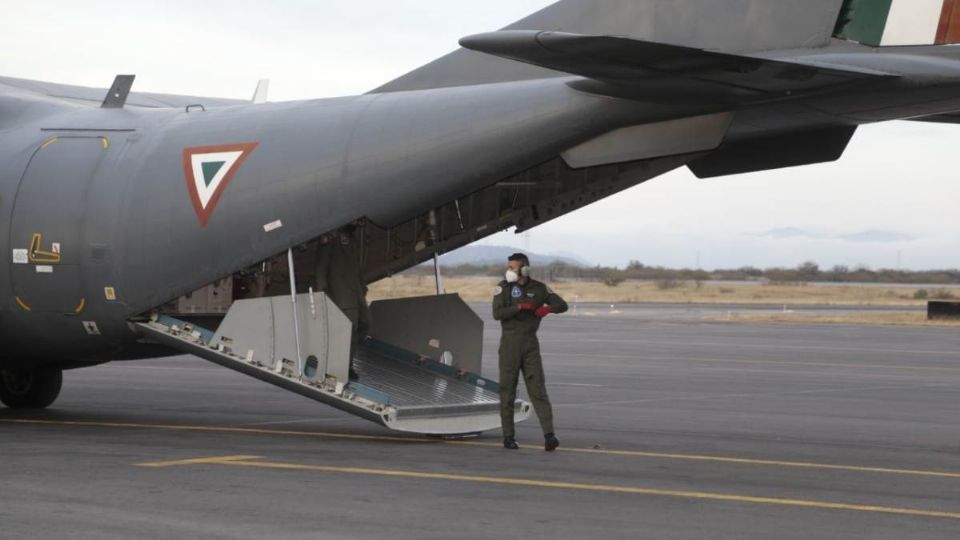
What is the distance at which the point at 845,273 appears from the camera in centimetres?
17488

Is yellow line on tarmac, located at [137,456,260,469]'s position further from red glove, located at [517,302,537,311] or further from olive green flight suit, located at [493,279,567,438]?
red glove, located at [517,302,537,311]

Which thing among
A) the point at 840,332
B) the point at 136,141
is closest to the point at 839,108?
the point at 136,141

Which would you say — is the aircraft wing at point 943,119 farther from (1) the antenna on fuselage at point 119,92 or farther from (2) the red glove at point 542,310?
(1) the antenna on fuselage at point 119,92

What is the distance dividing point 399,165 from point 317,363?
254cm

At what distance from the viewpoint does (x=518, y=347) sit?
15578 mm

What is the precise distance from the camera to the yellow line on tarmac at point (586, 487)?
1162cm

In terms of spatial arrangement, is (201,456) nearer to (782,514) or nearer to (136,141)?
(136,141)

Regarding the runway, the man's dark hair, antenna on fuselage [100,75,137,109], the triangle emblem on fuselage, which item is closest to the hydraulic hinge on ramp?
the runway

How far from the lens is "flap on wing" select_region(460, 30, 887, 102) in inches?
460

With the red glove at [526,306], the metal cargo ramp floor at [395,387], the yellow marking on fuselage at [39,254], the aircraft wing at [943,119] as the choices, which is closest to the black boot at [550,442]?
the metal cargo ramp floor at [395,387]

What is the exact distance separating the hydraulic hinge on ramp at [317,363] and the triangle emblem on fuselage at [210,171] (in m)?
1.30

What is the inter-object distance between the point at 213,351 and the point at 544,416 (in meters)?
4.05

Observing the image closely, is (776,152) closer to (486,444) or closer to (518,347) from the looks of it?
(518,347)

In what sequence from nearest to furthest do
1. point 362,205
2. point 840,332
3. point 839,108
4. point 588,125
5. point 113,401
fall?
1. point 839,108
2. point 588,125
3. point 362,205
4. point 113,401
5. point 840,332
